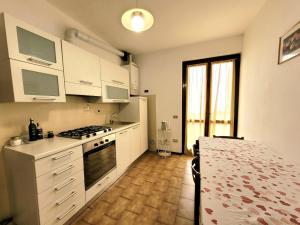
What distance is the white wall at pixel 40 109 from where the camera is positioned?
4.54 feet

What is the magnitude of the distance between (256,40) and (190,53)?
130 cm

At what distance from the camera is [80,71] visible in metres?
1.84

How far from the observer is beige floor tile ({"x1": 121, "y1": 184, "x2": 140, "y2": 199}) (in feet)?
6.21

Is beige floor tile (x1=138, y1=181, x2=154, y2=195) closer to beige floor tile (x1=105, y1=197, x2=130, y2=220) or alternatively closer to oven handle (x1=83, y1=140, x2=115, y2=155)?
beige floor tile (x1=105, y1=197, x2=130, y2=220)

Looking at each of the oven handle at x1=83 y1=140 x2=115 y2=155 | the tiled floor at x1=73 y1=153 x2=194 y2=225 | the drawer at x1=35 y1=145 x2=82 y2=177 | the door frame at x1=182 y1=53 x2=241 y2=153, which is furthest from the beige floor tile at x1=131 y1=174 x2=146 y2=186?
the door frame at x1=182 y1=53 x2=241 y2=153

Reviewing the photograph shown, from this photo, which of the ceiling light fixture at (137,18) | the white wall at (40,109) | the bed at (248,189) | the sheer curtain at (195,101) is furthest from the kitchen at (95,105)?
the ceiling light fixture at (137,18)

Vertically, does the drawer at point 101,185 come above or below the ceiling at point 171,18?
below

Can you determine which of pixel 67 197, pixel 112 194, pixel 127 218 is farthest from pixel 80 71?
pixel 127 218

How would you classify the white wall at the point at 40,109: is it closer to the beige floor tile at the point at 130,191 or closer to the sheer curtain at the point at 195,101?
the beige floor tile at the point at 130,191

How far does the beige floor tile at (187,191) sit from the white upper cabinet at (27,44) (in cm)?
233

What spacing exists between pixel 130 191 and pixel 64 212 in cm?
87

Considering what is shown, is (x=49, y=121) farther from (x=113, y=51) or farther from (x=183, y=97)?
(x=183, y=97)

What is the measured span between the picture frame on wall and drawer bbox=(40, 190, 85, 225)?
256 cm

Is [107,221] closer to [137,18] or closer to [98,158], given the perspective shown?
[98,158]
